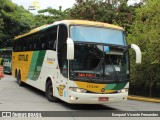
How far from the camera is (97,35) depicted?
528 inches

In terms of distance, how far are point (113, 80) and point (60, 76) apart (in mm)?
2095

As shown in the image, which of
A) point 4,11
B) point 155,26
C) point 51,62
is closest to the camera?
point 51,62

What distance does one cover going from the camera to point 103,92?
12812 millimetres

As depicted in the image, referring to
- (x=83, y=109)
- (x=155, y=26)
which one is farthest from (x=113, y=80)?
(x=155, y=26)

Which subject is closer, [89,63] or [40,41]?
[89,63]

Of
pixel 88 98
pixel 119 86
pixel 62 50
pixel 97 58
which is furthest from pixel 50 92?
pixel 119 86

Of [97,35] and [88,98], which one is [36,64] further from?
[88,98]

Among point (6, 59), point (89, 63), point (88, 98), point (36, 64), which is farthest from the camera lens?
point (6, 59)

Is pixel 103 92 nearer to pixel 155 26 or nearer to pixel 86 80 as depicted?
pixel 86 80

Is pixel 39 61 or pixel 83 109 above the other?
pixel 39 61

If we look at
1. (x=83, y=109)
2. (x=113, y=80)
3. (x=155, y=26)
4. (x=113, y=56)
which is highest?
(x=155, y=26)

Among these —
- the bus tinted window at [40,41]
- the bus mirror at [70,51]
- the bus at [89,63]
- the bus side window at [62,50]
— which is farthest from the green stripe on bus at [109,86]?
the bus tinted window at [40,41]

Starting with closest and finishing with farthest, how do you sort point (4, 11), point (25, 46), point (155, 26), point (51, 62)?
point (51, 62), point (155, 26), point (25, 46), point (4, 11)

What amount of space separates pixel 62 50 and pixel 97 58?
1502 millimetres
